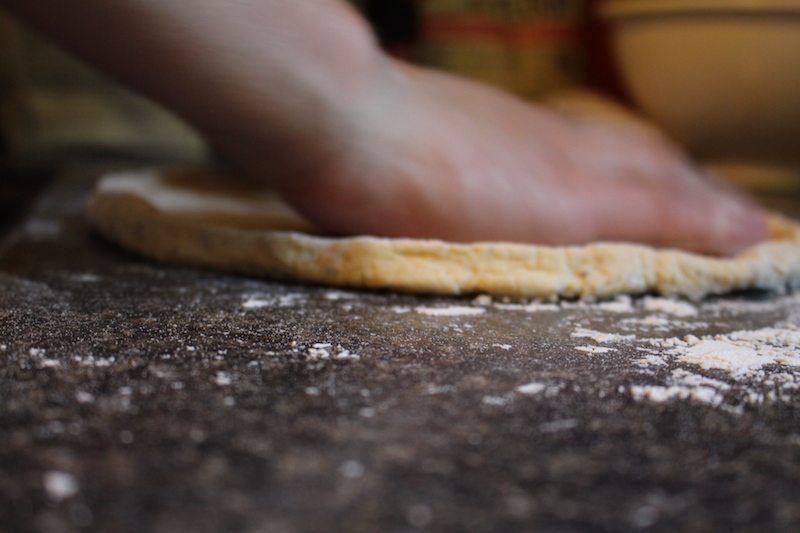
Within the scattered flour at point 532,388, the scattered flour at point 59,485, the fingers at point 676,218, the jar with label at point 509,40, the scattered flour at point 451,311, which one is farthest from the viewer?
the jar with label at point 509,40

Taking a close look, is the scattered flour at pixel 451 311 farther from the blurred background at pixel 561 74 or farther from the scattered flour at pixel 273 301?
the blurred background at pixel 561 74

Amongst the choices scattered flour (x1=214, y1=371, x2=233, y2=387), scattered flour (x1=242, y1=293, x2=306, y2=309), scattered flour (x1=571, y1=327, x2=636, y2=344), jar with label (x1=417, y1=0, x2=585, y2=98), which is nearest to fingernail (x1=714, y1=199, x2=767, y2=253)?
scattered flour (x1=571, y1=327, x2=636, y2=344)

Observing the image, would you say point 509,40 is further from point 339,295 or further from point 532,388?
point 532,388

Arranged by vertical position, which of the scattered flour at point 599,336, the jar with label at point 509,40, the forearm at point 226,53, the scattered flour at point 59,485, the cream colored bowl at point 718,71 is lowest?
the scattered flour at point 59,485

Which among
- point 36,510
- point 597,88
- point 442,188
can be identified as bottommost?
point 36,510

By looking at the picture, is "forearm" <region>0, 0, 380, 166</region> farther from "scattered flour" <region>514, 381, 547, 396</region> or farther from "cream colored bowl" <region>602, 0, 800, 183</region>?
"cream colored bowl" <region>602, 0, 800, 183</region>

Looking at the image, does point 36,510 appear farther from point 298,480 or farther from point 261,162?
point 261,162

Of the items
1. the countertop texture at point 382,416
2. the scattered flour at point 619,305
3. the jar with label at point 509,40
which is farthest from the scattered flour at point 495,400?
the jar with label at point 509,40

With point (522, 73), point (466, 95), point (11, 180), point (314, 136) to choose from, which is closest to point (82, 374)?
point (314, 136)
